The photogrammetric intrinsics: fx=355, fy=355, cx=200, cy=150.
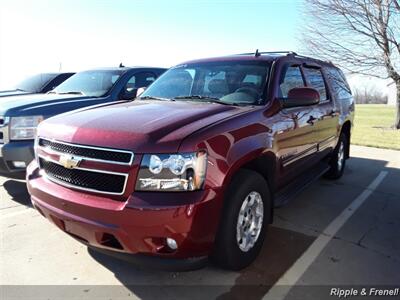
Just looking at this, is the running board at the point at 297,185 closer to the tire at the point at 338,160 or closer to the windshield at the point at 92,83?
the tire at the point at 338,160

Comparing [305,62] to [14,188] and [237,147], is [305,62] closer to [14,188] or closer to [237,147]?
[237,147]

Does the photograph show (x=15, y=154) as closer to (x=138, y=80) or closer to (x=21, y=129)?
(x=21, y=129)

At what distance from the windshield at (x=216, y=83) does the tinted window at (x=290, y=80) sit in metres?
0.23

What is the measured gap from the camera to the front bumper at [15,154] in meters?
4.54

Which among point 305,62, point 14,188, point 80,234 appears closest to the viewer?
point 80,234

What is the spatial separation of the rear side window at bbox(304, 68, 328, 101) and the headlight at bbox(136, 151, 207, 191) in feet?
9.69

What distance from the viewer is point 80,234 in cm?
274

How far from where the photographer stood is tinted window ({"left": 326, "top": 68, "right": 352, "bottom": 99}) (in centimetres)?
585

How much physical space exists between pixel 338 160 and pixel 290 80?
9.20 feet

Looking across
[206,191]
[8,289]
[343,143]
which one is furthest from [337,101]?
[8,289]

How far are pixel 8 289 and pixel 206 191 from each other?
1860 millimetres

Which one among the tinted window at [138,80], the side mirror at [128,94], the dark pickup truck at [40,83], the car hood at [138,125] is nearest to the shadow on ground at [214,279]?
the car hood at [138,125]

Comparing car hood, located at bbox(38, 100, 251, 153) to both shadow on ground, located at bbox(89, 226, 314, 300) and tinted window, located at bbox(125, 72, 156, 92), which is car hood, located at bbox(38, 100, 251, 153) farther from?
tinted window, located at bbox(125, 72, 156, 92)

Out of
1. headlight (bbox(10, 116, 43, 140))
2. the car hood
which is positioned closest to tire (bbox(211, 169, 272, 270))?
the car hood
